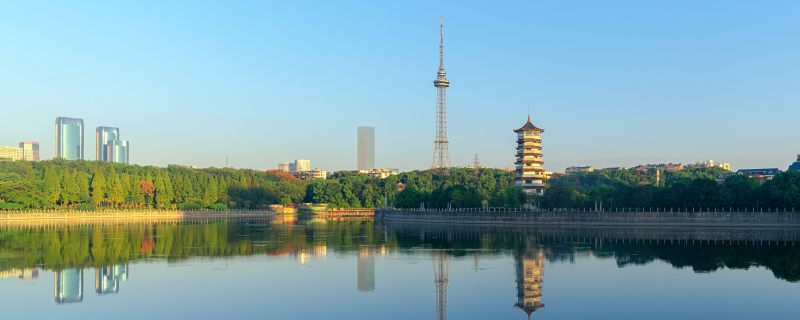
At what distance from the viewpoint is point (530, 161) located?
412 ft

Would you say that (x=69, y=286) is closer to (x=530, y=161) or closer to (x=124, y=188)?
(x=530, y=161)

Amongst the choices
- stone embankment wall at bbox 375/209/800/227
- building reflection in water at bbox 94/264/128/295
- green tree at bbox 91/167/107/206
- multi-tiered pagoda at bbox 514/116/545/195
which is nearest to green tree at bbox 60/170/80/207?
green tree at bbox 91/167/107/206

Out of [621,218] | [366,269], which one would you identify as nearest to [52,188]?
[621,218]

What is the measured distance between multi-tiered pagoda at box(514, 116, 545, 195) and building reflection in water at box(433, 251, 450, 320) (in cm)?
7020

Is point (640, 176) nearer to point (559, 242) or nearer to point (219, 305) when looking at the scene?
point (559, 242)

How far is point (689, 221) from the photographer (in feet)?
274

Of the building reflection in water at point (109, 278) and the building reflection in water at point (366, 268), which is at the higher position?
the building reflection in water at point (109, 278)

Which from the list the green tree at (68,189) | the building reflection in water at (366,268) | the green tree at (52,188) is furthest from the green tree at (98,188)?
the building reflection in water at (366,268)

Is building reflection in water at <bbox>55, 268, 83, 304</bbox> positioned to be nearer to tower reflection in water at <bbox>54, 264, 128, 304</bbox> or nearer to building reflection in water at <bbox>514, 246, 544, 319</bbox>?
tower reflection in water at <bbox>54, 264, 128, 304</bbox>

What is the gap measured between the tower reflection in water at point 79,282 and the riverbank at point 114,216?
7646 centimetres

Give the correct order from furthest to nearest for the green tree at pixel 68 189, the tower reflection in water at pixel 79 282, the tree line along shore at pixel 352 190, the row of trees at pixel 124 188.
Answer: the green tree at pixel 68 189, the row of trees at pixel 124 188, the tree line along shore at pixel 352 190, the tower reflection in water at pixel 79 282

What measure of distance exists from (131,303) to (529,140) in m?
99.1

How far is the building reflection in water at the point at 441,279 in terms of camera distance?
3153 cm

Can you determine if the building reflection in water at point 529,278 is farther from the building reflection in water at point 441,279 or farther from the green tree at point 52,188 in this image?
the green tree at point 52,188
